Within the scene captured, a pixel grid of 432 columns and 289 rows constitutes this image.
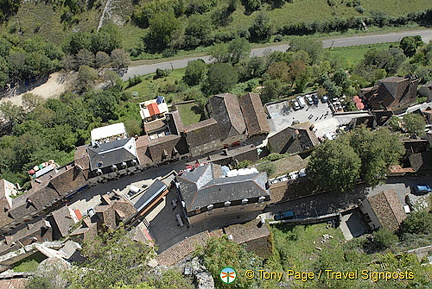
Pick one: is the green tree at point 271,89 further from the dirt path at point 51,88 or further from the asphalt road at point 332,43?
the dirt path at point 51,88

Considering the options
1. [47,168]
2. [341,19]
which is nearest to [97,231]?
[47,168]

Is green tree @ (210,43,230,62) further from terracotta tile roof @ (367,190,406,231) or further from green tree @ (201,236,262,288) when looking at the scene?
green tree @ (201,236,262,288)

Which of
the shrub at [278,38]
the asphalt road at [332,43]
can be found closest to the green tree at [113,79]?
the asphalt road at [332,43]

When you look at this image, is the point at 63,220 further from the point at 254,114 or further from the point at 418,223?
the point at 418,223

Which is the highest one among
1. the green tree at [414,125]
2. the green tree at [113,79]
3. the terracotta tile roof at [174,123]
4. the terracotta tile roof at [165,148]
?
the green tree at [113,79]

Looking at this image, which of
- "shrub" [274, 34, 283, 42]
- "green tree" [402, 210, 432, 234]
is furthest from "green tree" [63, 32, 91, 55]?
"green tree" [402, 210, 432, 234]

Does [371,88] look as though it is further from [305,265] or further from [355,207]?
[305,265]
